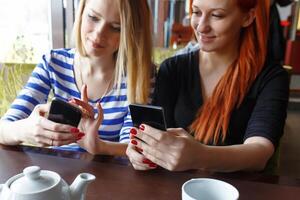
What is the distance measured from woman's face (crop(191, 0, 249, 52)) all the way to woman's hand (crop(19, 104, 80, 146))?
56 centimetres

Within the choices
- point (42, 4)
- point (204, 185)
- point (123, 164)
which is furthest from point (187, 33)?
point (204, 185)

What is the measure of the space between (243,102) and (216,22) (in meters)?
0.31

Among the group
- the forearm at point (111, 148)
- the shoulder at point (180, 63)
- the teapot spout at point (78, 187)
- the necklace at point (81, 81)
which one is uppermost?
the shoulder at point (180, 63)

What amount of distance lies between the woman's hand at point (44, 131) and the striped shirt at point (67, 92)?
10.0 inches

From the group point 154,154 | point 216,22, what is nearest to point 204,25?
point 216,22

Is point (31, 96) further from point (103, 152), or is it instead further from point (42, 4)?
point (42, 4)

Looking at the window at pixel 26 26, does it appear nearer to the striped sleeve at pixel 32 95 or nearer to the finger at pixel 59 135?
the striped sleeve at pixel 32 95

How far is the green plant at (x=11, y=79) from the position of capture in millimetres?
1682

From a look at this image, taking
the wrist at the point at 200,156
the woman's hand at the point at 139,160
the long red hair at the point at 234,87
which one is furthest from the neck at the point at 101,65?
the wrist at the point at 200,156

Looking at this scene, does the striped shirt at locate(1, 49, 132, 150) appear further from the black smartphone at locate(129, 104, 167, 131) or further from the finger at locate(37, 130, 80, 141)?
the black smartphone at locate(129, 104, 167, 131)

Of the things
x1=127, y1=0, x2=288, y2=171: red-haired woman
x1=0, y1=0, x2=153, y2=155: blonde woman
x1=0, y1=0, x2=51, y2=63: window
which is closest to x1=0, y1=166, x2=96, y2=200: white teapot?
x1=0, y1=0, x2=153, y2=155: blonde woman

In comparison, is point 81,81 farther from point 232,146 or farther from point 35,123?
point 232,146

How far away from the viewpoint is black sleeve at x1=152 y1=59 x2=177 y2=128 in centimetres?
125

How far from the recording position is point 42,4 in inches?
87.5
